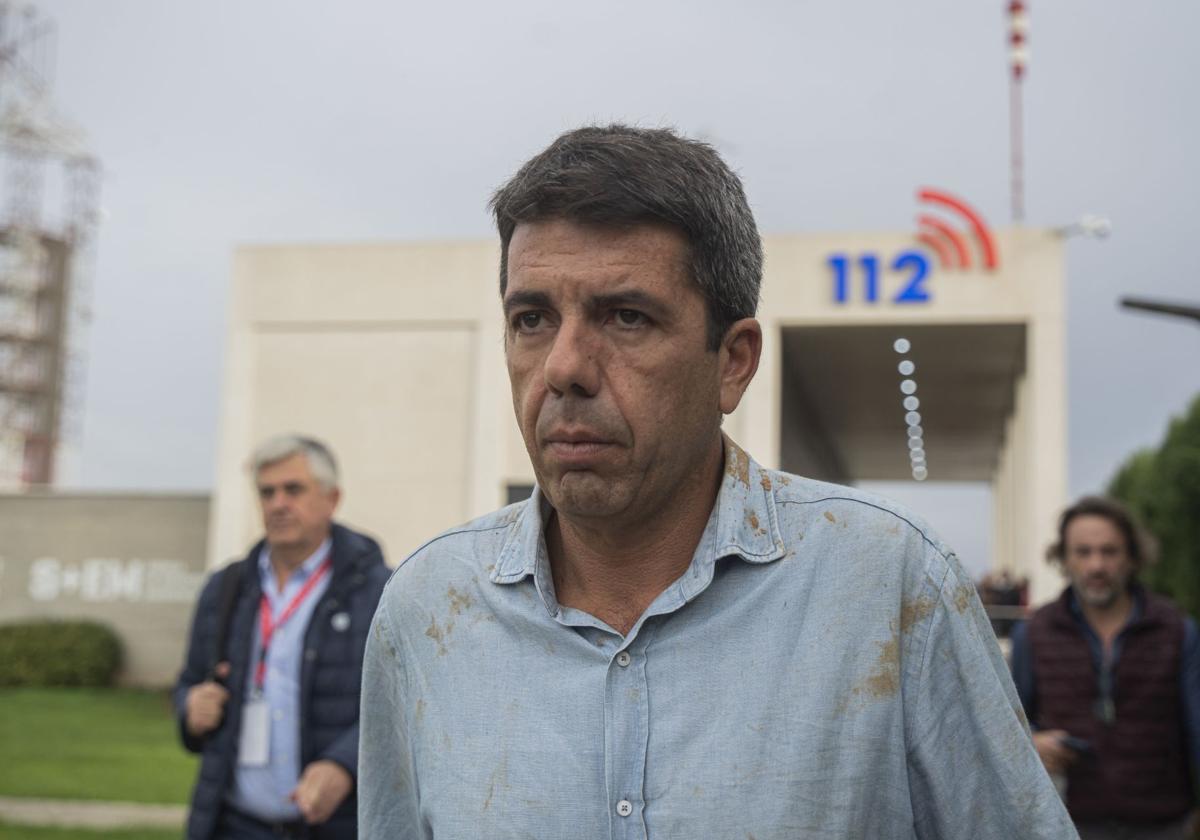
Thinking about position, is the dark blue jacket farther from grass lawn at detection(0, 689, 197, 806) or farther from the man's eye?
grass lawn at detection(0, 689, 197, 806)

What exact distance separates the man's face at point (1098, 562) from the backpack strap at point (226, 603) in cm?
319

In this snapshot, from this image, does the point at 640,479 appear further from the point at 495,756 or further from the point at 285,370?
the point at 285,370

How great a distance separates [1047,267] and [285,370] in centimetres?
1307

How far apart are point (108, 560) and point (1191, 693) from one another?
21125 millimetres

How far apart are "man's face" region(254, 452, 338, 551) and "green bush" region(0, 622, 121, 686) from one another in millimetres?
18058

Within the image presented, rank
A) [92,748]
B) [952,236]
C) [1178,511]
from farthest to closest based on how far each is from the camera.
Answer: [952,236] → [1178,511] → [92,748]

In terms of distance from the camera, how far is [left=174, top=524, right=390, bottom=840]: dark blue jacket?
4.27 m

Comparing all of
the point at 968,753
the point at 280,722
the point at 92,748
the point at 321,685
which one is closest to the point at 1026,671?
the point at 321,685

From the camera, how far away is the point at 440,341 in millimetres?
21906

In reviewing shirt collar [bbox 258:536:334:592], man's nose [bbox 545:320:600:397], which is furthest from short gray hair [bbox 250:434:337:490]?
man's nose [bbox 545:320:600:397]

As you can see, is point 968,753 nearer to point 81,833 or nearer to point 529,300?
point 529,300

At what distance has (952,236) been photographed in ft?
65.6

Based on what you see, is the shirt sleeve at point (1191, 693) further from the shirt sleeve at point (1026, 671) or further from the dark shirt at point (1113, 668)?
the shirt sleeve at point (1026, 671)

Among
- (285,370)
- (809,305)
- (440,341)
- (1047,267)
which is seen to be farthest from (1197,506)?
(285,370)
